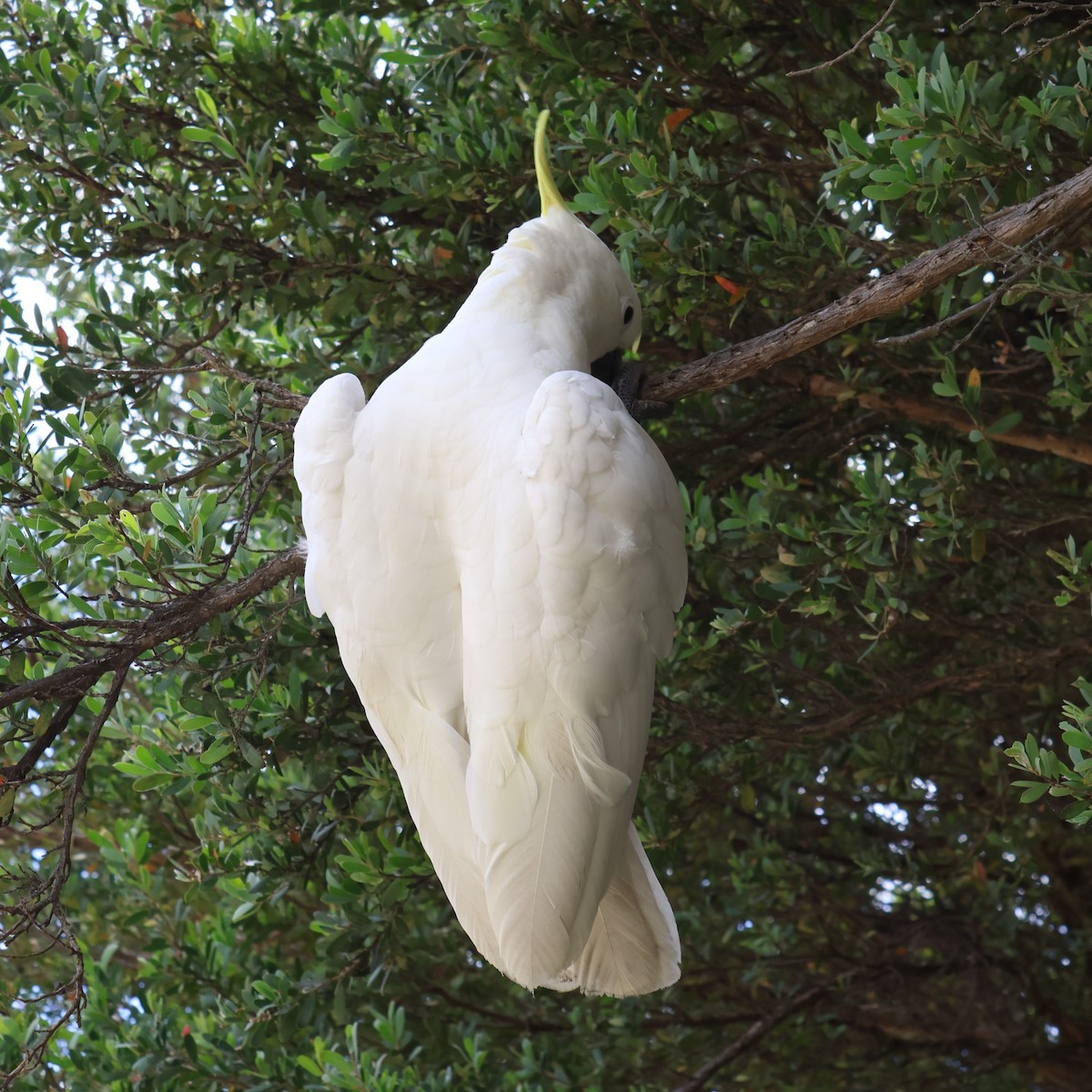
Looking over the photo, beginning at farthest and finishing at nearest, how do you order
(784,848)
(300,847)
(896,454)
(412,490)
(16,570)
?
1. (784,848)
2. (896,454)
3. (300,847)
4. (16,570)
5. (412,490)

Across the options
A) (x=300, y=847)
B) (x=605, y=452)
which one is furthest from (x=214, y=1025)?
(x=605, y=452)

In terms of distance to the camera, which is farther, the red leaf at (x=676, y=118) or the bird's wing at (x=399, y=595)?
the red leaf at (x=676, y=118)

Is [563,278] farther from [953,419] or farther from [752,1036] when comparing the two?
[752,1036]

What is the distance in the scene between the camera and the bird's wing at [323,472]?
1618 mm

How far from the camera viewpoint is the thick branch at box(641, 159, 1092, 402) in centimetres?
157

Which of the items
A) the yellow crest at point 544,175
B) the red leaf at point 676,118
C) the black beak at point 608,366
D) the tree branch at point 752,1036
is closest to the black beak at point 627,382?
the black beak at point 608,366

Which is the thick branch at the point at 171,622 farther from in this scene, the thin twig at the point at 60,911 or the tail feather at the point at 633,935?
the tail feather at the point at 633,935

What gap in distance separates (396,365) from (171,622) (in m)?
0.95

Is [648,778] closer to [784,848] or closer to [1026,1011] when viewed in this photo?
[784,848]

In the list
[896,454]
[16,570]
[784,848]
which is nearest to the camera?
[16,570]

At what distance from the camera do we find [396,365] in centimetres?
261

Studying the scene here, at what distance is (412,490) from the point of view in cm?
155

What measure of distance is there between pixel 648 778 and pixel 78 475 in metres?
1.31

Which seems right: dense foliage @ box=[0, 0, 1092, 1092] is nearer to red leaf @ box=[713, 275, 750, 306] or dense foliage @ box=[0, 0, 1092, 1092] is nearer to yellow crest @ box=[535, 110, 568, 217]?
red leaf @ box=[713, 275, 750, 306]
